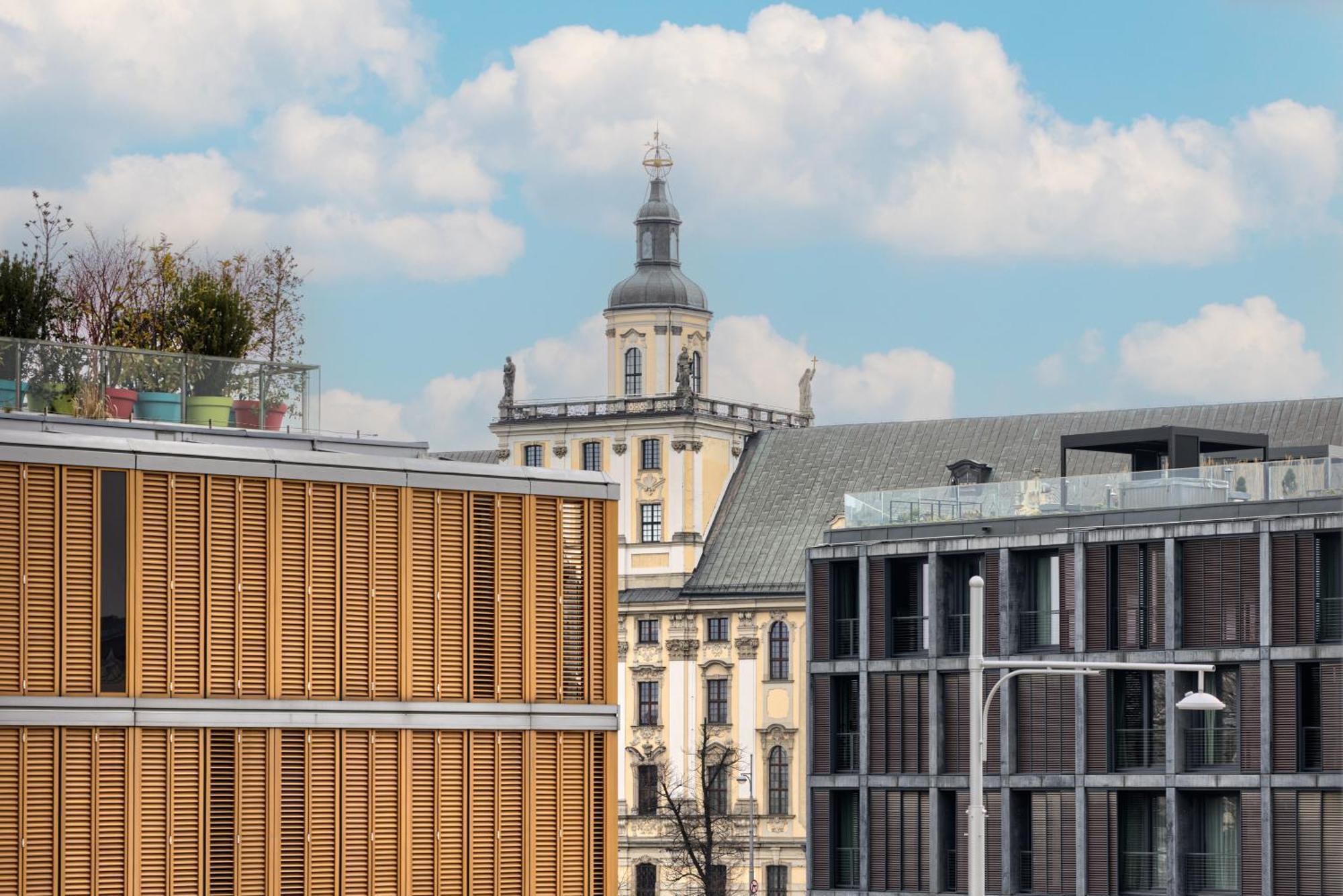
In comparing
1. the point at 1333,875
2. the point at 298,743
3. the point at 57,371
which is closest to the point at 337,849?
the point at 298,743

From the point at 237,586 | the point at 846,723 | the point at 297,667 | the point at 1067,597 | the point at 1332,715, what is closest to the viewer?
→ the point at 237,586

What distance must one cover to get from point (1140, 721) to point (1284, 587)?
533 centimetres

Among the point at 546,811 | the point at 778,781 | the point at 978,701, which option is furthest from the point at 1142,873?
the point at 778,781

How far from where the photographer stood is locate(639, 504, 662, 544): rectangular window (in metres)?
142

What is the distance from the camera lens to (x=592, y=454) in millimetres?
142750

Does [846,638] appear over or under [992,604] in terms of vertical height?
under

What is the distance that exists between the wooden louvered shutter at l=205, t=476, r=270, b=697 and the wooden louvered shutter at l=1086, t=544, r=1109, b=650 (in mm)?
34969

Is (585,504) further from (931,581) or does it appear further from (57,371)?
(931,581)

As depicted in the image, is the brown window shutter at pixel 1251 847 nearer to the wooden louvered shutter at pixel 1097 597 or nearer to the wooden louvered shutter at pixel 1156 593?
the wooden louvered shutter at pixel 1156 593

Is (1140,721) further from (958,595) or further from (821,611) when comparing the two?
(821,611)

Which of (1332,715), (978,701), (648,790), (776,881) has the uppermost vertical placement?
(978,701)

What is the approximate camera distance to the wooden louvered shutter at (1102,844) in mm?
67938

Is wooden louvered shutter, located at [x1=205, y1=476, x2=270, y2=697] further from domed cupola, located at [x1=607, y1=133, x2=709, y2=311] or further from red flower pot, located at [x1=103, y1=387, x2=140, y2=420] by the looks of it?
domed cupola, located at [x1=607, y1=133, x2=709, y2=311]

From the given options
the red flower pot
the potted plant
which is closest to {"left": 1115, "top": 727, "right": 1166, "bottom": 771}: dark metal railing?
the potted plant
